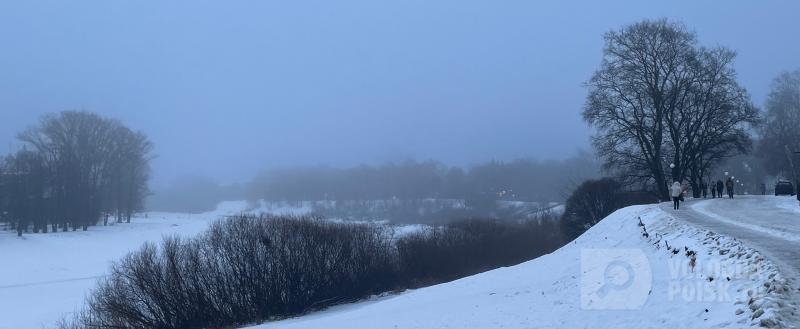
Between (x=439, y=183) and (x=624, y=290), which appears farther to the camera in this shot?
(x=439, y=183)

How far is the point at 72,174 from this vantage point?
74000mm

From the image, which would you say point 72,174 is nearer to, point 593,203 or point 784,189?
→ point 593,203

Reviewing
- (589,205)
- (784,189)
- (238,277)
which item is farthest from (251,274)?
(784,189)

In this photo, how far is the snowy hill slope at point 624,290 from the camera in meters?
11.0

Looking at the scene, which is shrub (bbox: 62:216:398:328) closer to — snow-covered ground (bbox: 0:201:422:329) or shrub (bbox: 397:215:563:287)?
snow-covered ground (bbox: 0:201:422:329)

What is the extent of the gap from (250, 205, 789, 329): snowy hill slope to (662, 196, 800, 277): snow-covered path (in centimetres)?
53

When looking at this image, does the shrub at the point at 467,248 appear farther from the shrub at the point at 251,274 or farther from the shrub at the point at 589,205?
the shrub at the point at 589,205

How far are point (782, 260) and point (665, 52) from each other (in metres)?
29.6

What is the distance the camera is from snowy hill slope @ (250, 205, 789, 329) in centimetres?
1102

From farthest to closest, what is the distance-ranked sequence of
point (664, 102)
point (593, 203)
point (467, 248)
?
point (467, 248) < point (593, 203) < point (664, 102)

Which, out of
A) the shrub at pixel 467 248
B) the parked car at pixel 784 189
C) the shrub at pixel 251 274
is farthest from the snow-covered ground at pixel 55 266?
the parked car at pixel 784 189

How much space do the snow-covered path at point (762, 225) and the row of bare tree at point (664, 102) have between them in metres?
10.3

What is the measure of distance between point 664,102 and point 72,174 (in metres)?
60.4

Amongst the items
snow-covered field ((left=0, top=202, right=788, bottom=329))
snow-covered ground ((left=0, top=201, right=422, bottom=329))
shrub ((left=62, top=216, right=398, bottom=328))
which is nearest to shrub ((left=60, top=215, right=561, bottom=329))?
shrub ((left=62, top=216, right=398, bottom=328))
